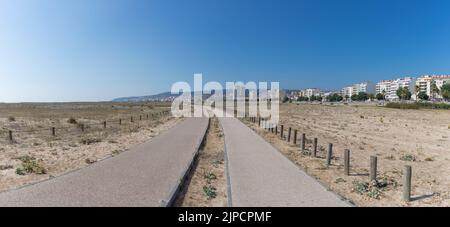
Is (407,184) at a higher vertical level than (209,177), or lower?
higher

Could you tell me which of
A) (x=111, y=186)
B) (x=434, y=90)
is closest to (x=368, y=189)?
(x=111, y=186)

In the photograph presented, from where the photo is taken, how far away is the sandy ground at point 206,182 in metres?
6.79

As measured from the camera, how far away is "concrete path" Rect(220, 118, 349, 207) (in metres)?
6.44

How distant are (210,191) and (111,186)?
2.41 metres

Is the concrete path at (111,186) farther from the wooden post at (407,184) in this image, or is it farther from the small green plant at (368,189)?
the wooden post at (407,184)

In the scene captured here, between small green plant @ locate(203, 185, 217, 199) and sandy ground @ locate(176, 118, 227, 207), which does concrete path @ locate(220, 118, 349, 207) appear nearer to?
sandy ground @ locate(176, 118, 227, 207)

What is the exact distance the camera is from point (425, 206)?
671 cm

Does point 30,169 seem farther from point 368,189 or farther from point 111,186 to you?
point 368,189

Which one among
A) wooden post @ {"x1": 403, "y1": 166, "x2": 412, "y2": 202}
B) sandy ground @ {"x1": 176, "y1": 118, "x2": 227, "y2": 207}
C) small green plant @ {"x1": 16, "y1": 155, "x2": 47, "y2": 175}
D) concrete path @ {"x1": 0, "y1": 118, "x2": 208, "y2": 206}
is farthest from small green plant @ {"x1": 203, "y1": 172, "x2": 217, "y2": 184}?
small green plant @ {"x1": 16, "y1": 155, "x2": 47, "y2": 175}

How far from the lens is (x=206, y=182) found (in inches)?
335

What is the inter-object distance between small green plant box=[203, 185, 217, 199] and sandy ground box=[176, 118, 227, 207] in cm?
5
